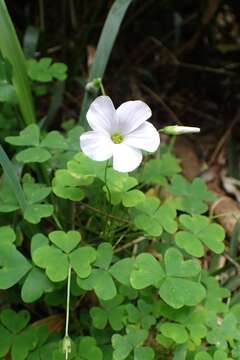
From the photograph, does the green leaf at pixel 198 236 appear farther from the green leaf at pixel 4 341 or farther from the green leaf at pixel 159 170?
the green leaf at pixel 4 341

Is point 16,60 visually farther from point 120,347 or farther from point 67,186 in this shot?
point 120,347

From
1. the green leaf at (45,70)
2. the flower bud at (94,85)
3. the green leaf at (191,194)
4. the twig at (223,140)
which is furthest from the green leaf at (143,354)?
the twig at (223,140)

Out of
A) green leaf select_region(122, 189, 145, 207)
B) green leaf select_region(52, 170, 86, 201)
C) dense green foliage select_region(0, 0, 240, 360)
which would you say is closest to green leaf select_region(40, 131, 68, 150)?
dense green foliage select_region(0, 0, 240, 360)

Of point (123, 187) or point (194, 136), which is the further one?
point (194, 136)

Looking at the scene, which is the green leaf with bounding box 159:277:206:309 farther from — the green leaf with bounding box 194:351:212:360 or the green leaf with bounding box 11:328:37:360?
the green leaf with bounding box 11:328:37:360

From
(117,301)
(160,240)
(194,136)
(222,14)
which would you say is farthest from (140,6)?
(117,301)

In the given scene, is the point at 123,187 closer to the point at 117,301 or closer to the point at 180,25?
the point at 117,301
